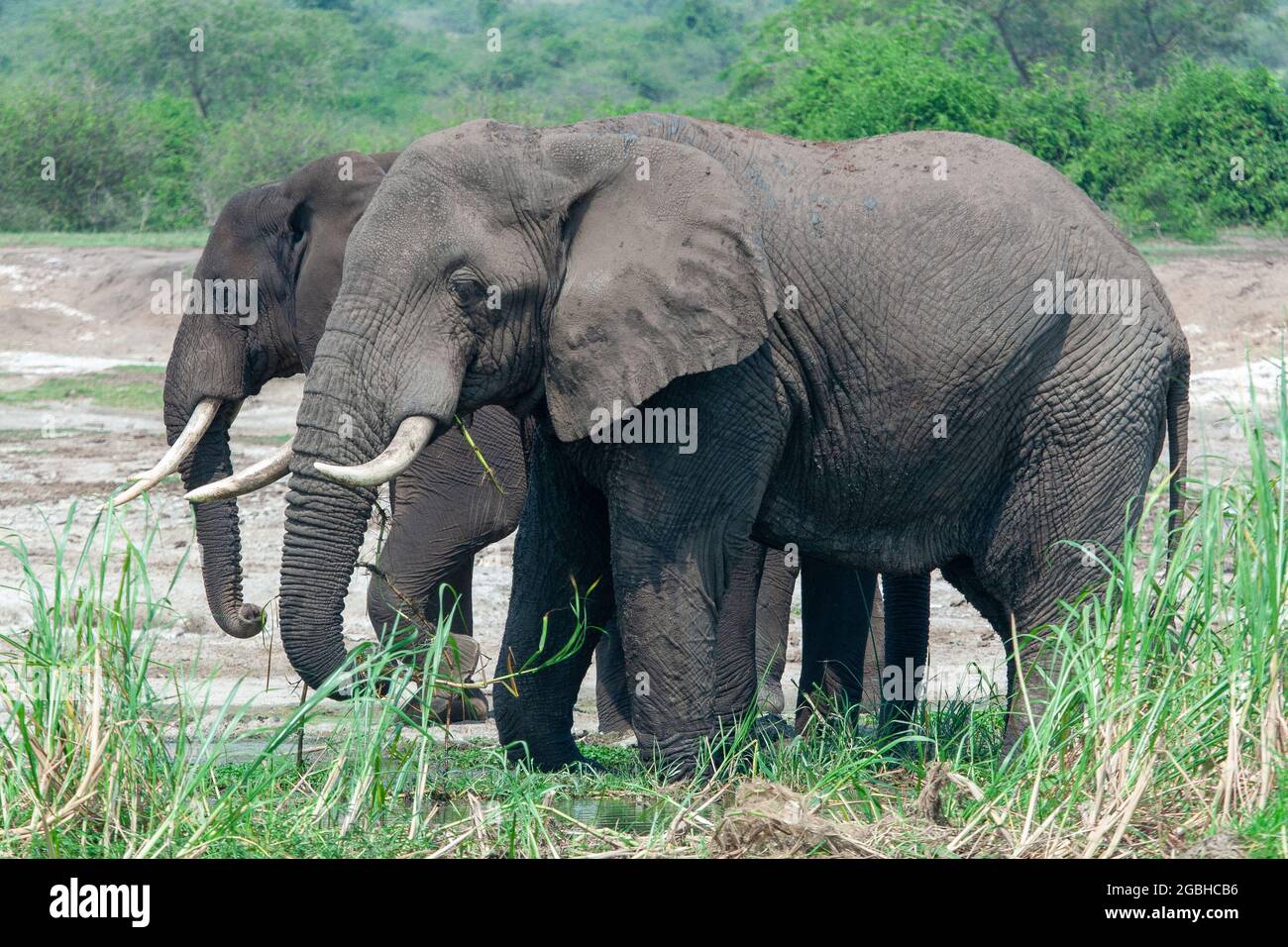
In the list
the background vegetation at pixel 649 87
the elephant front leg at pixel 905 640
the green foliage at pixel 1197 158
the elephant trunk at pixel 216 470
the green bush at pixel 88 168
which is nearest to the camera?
the elephant front leg at pixel 905 640

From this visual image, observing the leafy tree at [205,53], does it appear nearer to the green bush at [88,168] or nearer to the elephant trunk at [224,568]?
the green bush at [88,168]

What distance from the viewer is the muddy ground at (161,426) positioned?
8.42m

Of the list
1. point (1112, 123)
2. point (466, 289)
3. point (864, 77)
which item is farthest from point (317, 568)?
point (864, 77)

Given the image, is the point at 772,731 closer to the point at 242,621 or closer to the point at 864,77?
the point at 242,621

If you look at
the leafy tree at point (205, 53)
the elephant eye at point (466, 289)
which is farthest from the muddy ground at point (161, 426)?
the leafy tree at point (205, 53)

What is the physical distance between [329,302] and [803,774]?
257cm

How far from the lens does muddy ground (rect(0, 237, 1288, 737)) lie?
27.6 feet

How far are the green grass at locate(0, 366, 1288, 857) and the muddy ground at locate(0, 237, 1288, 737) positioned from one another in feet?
7.37

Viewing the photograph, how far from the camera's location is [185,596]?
30.3ft

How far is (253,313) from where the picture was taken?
277 inches

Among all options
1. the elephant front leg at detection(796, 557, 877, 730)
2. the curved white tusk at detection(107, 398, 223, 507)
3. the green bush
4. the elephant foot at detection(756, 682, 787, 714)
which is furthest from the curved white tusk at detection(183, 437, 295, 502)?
the green bush

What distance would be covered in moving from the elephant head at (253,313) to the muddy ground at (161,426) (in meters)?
0.84
